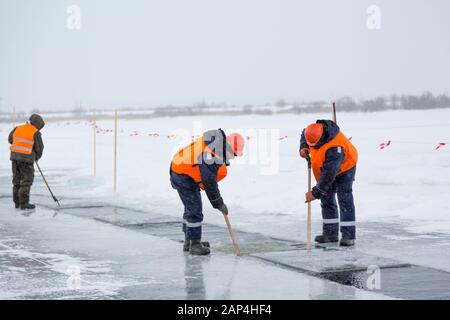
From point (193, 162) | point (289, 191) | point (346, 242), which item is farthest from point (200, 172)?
point (289, 191)

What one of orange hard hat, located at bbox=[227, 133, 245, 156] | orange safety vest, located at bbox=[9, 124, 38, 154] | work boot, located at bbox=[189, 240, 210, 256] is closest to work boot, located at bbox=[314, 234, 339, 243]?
work boot, located at bbox=[189, 240, 210, 256]

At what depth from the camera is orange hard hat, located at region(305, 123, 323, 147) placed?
1050cm

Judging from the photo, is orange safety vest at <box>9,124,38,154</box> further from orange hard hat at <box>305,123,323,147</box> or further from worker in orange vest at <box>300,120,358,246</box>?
orange hard hat at <box>305,123,323,147</box>

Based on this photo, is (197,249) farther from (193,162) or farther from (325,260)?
(325,260)

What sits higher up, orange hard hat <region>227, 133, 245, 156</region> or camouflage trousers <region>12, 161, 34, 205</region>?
orange hard hat <region>227, 133, 245, 156</region>

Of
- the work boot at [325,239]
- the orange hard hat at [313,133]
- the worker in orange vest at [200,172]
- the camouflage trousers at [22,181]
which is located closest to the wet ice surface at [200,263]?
the work boot at [325,239]

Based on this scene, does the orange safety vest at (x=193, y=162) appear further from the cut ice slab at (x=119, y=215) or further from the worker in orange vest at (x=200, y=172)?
the cut ice slab at (x=119, y=215)

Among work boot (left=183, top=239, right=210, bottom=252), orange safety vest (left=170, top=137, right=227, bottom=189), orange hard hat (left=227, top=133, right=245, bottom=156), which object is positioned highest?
orange hard hat (left=227, top=133, right=245, bottom=156)

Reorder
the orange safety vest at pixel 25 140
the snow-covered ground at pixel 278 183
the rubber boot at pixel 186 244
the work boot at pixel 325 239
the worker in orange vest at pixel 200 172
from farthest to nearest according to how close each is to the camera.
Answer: the orange safety vest at pixel 25 140, the snow-covered ground at pixel 278 183, the work boot at pixel 325 239, the rubber boot at pixel 186 244, the worker in orange vest at pixel 200 172

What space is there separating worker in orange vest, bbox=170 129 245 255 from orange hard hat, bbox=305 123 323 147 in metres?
1.09

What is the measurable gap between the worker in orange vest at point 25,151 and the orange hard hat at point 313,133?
20.4 ft

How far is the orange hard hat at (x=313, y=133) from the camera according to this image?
10500 millimetres

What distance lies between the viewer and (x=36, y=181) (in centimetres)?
2252
